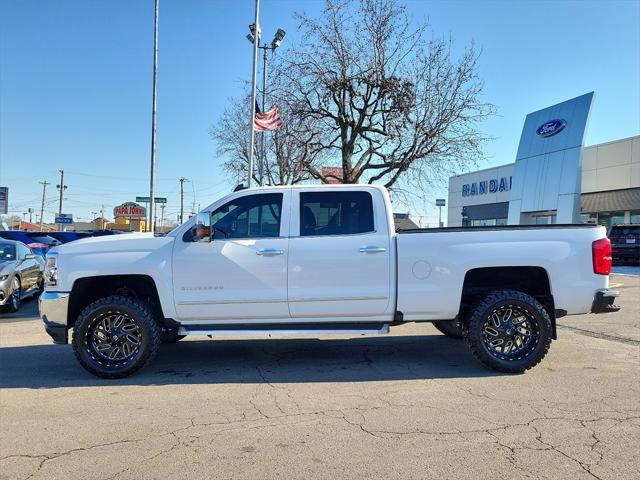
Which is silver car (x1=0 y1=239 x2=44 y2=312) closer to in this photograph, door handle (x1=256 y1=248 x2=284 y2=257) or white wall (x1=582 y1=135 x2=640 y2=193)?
door handle (x1=256 y1=248 x2=284 y2=257)

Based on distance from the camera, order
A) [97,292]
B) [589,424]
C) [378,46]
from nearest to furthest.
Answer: [589,424]
[97,292]
[378,46]

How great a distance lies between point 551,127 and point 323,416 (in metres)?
30.9

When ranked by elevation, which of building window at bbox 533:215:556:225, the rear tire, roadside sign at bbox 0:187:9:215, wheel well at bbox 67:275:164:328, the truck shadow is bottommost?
the truck shadow

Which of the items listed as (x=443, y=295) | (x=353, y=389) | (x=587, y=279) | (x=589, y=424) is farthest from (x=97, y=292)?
(x=587, y=279)

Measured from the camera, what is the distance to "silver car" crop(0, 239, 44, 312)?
10055 mm

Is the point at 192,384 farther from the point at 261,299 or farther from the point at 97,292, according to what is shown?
the point at 97,292

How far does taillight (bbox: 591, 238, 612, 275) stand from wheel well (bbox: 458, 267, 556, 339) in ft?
1.74

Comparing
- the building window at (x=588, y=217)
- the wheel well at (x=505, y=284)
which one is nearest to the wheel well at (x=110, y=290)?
the wheel well at (x=505, y=284)

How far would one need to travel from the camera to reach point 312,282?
557 centimetres

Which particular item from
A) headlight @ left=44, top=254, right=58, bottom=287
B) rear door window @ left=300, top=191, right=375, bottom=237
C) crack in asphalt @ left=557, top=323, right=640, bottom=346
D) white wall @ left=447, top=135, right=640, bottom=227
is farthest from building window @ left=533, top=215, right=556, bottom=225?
headlight @ left=44, top=254, right=58, bottom=287

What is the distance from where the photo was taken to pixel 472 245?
5.62 m

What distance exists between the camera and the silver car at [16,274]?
10.1 meters

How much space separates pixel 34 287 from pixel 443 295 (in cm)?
1016

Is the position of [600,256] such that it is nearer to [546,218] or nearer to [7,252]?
[7,252]
